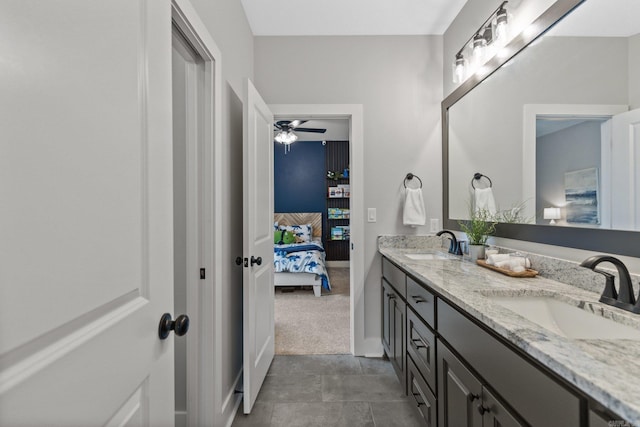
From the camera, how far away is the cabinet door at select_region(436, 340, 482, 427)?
3.40 feet

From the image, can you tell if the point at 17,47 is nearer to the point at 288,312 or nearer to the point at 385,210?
the point at 385,210

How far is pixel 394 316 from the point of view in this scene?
2084mm

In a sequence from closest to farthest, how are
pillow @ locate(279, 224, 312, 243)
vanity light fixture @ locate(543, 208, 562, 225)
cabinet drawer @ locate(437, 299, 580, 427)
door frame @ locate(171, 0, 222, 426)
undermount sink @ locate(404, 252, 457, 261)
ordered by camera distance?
cabinet drawer @ locate(437, 299, 580, 427)
vanity light fixture @ locate(543, 208, 562, 225)
door frame @ locate(171, 0, 222, 426)
undermount sink @ locate(404, 252, 457, 261)
pillow @ locate(279, 224, 312, 243)

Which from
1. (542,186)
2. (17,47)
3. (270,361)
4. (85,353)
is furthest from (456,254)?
(17,47)

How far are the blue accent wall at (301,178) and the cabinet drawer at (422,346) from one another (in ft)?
15.3

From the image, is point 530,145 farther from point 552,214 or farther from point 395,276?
point 395,276

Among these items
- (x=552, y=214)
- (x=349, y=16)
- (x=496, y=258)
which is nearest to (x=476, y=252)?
(x=496, y=258)

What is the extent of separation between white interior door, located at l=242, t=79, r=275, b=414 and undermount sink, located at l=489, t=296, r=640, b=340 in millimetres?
1279

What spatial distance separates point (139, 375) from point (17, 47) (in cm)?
66

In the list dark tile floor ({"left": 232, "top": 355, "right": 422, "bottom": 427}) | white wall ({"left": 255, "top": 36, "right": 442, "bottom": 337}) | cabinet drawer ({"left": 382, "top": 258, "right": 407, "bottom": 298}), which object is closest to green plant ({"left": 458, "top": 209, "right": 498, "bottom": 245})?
cabinet drawer ({"left": 382, "top": 258, "right": 407, "bottom": 298})

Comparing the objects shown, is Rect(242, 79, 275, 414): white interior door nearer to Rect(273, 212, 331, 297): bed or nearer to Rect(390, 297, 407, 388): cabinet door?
Rect(390, 297, 407, 388): cabinet door

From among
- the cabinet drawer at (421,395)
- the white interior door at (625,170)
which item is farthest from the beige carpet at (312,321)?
the white interior door at (625,170)

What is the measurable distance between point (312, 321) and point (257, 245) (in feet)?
5.47

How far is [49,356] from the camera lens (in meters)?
0.46
